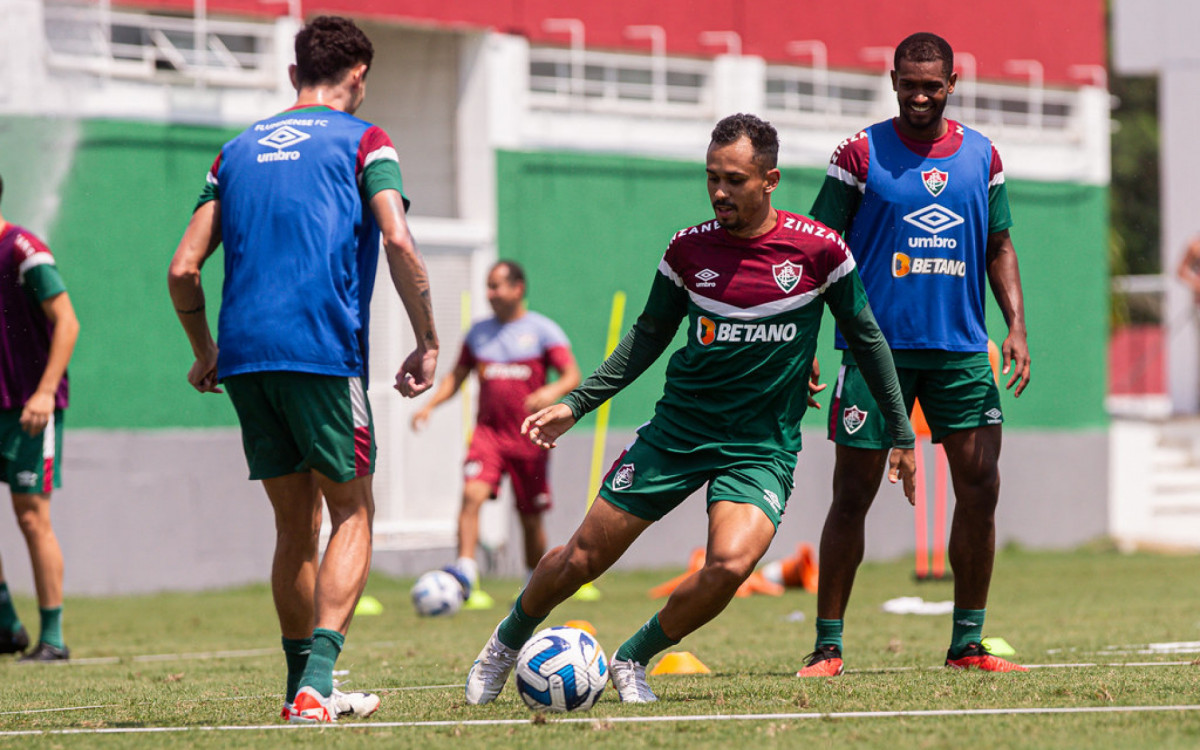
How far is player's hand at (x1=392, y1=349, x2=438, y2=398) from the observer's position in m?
5.55

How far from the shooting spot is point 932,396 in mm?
6902

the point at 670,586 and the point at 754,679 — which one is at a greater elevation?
the point at 754,679

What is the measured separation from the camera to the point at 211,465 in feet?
49.0

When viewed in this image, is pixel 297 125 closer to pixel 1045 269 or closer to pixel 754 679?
pixel 754 679

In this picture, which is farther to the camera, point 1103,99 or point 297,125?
point 1103,99

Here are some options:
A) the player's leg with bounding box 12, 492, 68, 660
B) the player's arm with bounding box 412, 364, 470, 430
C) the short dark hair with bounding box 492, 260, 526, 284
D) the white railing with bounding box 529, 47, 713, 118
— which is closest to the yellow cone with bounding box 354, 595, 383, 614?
the player's arm with bounding box 412, 364, 470, 430

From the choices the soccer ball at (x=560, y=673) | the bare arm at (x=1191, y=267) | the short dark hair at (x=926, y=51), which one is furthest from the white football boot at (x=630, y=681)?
the bare arm at (x=1191, y=267)

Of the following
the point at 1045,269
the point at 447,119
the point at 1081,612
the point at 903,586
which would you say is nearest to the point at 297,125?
the point at 1081,612

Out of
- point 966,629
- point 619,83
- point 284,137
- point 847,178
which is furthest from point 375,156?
point 619,83

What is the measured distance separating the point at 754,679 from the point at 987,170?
229 cm

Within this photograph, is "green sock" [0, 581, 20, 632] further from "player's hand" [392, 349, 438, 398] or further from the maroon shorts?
"player's hand" [392, 349, 438, 398]

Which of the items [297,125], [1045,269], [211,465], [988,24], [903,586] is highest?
[988,24]

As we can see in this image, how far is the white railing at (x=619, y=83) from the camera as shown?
17.4m

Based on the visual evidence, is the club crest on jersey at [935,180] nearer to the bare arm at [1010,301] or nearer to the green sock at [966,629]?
the bare arm at [1010,301]
